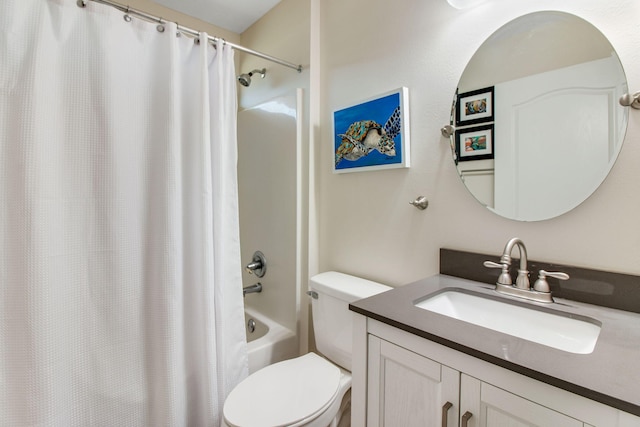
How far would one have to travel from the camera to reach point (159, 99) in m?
1.23

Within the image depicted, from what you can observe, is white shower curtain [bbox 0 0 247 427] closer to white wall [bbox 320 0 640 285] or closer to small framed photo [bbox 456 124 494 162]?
white wall [bbox 320 0 640 285]

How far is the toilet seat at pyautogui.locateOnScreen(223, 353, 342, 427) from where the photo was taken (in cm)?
101

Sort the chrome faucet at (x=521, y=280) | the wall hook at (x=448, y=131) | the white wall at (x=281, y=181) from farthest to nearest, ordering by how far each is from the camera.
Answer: the white wall at (x=281, y=181) < the wall hook at (x=448, y=131) < the chrome faucet at (x=521, y=280)

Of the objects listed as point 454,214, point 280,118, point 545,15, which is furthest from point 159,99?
point 545,15

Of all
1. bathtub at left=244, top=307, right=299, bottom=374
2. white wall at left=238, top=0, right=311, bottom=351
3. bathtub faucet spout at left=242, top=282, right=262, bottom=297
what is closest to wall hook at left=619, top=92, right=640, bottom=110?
white wall at left=238, top=0, right=311, bottom=351

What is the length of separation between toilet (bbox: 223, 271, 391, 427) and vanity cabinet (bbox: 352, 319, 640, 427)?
0.26m

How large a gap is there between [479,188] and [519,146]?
18 cm

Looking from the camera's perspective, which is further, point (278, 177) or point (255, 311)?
point (255, 311)

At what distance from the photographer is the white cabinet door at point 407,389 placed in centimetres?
69

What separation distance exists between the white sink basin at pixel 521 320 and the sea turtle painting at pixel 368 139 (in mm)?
664

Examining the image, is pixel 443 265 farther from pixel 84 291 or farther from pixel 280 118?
pixel 84 291

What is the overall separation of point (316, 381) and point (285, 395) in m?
0.14

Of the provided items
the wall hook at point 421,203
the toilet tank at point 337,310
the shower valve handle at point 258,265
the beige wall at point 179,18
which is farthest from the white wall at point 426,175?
the beige wall at point 179,18

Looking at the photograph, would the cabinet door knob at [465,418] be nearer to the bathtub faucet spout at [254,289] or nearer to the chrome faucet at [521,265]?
the chrome faucet at [521,265]
